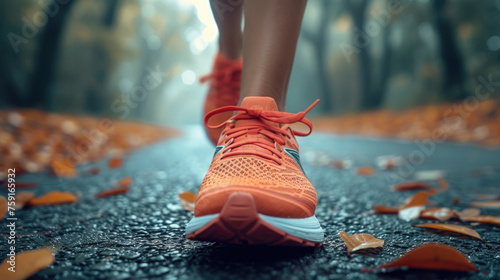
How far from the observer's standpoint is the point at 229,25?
1753mm

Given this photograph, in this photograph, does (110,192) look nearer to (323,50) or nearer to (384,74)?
(384,74)

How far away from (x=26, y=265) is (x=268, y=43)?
0.85m

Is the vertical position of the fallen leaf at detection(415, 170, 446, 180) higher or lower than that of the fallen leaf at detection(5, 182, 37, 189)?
higher

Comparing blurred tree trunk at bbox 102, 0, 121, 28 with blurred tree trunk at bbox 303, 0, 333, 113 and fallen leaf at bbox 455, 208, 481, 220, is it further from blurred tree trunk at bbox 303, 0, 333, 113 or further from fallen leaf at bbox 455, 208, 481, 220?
fallen leaf at bbox 455, 208, 481, 220

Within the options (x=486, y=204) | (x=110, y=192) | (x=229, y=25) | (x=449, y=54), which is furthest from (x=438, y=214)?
(x=449, y=54)

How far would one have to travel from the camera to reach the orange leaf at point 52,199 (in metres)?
1.44

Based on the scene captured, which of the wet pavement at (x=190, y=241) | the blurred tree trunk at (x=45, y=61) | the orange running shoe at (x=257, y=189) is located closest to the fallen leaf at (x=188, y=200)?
the wet pavement at (x=190, y=241)

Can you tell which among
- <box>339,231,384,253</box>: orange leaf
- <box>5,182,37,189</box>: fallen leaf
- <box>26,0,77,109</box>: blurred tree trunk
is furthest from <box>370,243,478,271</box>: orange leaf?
<box>26,0,77,109</box>: blurred tree trunk

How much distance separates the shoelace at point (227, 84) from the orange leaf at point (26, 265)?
116 cm

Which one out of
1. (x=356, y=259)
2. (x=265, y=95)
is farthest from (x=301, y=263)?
(x=265, y=95)

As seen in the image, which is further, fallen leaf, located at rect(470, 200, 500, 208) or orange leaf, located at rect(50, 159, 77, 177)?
orange leaf, located at rect(50, 159, 77, 177)

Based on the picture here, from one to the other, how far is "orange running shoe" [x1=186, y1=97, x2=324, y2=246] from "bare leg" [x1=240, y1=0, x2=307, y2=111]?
0.21 ft

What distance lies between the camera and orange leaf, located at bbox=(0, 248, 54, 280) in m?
0.68

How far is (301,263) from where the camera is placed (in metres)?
0.79
